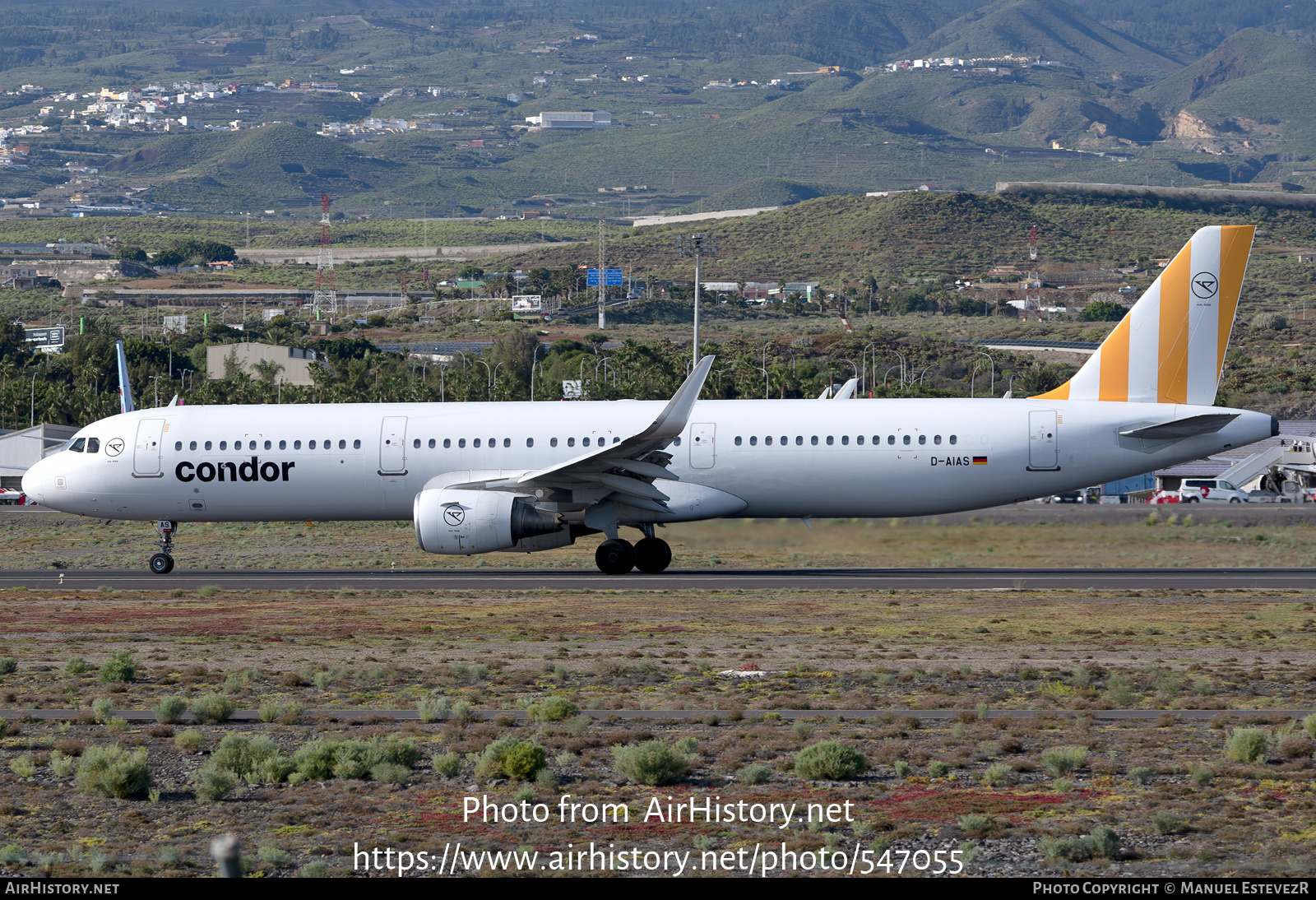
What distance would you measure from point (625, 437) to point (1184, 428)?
36.9 ft

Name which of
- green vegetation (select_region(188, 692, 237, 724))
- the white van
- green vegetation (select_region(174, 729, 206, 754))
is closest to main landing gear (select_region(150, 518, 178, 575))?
green vegetation (select_region(188, 692, 237, 724))

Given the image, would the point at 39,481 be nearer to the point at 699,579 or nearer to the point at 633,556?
the point at 633,556

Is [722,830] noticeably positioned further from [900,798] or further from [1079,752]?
[1079,752]

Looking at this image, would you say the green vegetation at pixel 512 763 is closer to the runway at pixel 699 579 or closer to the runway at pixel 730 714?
the runway at pixel 730 714

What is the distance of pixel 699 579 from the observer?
30.4m

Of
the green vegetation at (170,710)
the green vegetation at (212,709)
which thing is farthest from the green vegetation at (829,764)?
the green vegetation at (170,710)

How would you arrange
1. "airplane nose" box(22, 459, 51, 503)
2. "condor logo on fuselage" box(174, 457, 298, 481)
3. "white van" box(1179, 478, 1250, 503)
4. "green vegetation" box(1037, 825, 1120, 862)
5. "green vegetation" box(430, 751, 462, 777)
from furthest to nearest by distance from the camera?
"white van" box(1179, 478, 1250, 503) < "airplane nose" box(22, 459, 51, 503) < "condor logo on fuselage" box(174, 457, 298, 481) < "green vegetation" box(430, 751, 462, 777) < "green vegetation" box(1037, 825, 1120, 862)

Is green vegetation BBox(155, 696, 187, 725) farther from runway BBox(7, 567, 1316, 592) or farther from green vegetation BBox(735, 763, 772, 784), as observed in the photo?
runway BBox(7, 567, 1316, 592)

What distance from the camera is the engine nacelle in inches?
1119

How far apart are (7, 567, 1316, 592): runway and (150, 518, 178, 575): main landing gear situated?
33 centimetres

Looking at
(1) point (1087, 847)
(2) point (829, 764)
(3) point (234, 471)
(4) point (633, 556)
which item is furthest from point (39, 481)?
(1) point (1087, 847)

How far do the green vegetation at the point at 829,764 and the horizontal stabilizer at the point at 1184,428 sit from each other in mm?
18546

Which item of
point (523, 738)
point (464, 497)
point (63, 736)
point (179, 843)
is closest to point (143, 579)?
point (464, 497)

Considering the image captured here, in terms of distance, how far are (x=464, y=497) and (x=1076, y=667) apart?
13811 mm
